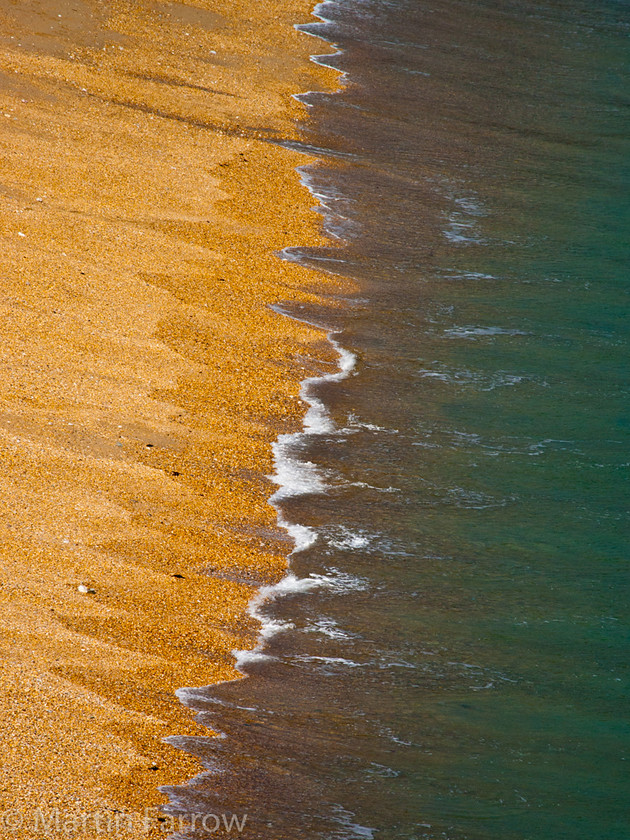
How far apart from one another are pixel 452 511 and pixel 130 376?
309 cm

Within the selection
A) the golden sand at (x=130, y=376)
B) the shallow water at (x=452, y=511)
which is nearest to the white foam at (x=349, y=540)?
the shallow water at (x=452, y=511)

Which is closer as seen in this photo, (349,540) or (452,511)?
(349,540)

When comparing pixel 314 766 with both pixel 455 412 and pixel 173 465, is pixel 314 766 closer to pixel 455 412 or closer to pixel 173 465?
pixel 173 465

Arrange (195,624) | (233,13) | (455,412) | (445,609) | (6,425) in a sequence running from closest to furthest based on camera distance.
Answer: (195,624) → (445,609) → (6,425) → (455,412) → (233,13)

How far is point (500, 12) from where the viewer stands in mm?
21969

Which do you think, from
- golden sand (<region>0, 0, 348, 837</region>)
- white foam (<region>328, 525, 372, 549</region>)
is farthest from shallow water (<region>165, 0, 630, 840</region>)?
golden sand (<region>0, 0, 348, 837</region>)

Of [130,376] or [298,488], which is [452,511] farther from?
[130,376]

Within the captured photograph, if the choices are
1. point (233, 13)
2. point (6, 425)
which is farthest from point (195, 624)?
point (233, 13)

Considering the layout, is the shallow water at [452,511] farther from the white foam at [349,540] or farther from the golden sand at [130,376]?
the golden sand at [130,376]

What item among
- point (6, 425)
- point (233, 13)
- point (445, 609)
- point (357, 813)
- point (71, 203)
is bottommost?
point (357, 813)

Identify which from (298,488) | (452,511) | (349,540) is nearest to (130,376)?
(298,488)

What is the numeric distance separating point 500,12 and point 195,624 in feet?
60.4

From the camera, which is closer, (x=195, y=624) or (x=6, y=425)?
(x=195, y=624)

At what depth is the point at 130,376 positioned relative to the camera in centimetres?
943
